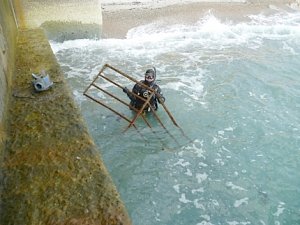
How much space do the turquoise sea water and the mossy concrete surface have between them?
6.79ft

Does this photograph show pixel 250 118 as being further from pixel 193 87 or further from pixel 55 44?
pixel 55 44

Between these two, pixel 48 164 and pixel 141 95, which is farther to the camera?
pixel 141 95

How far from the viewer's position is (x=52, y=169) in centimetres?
376

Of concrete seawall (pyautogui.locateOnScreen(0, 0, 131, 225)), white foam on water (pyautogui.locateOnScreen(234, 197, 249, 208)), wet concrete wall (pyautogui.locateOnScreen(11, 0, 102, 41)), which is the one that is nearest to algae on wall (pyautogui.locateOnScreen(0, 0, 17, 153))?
concrete seawall (pyautogui.locateOnScreen(0, 0, 131, 225))

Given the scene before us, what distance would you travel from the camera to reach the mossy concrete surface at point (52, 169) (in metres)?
3.21

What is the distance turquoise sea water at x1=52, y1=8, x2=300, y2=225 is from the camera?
604 cm

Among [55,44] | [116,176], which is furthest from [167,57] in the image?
[116,176]

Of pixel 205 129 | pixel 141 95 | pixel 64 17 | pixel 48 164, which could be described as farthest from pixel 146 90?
pixel 64 17

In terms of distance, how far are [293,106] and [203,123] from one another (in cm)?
267

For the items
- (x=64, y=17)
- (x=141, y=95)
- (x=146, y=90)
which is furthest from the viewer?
(x=64, y=17)

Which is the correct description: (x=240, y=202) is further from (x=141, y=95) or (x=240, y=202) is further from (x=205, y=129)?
(x=141, y=95)

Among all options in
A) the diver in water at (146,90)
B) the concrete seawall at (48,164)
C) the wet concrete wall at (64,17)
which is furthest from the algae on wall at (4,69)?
the wet concrete wall at (64,17)

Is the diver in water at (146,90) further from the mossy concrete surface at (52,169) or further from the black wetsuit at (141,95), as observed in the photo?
the mossy concrete surface at (52,169)

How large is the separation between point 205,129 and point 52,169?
191 inches
